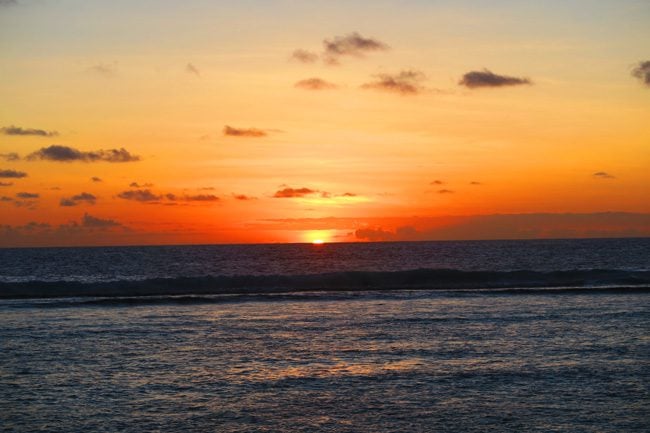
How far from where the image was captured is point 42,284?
64562mm

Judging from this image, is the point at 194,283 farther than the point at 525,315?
Yes

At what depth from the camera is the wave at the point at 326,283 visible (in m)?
62.2

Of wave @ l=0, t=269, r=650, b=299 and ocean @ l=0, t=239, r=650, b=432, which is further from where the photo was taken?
wave @ l=0, t=269, r=650, b=299

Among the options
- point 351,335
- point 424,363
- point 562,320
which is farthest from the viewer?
point 562,320

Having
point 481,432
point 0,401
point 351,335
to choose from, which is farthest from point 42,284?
point 481,432

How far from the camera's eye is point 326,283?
229 ft

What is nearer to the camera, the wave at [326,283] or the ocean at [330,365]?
the ocean at [330,365]

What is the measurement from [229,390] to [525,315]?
2349cm

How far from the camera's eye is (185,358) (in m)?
26.7

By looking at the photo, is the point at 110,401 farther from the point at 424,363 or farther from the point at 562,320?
the point at 562,320

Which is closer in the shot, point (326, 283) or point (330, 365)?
point (330, 365)

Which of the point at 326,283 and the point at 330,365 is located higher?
the point at 326,283

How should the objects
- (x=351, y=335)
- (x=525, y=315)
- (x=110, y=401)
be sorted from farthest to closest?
(x=525, y=315) < (x=351, y=335) < (x=110, y=401)

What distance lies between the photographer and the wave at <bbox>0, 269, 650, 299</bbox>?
62156 mm
